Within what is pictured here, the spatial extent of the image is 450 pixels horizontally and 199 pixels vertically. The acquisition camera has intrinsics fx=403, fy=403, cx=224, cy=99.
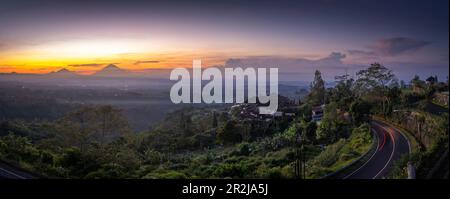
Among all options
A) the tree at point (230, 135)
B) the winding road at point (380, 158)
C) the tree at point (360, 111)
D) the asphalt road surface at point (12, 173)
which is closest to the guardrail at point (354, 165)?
the winding road at point (380, 158)

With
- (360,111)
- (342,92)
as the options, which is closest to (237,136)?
(342,92)

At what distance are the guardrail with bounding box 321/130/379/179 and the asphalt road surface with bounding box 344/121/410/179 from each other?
4cm

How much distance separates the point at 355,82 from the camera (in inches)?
216

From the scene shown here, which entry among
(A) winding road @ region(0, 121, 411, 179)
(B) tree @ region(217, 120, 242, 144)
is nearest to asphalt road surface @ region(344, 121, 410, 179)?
(A) winding road @ region(0, 121, 411, 179)

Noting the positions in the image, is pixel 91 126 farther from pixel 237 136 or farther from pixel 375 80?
pixel 375 80

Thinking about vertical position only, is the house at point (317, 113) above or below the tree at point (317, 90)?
below

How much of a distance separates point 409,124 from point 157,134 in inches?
140

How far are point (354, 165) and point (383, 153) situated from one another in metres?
0.51

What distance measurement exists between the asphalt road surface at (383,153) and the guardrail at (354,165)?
0.13 feet

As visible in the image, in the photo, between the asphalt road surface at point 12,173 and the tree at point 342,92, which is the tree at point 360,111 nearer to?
the tree at point 342,92

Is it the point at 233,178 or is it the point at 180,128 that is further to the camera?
the point at 180,128

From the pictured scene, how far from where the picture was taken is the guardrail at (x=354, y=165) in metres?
5.02
